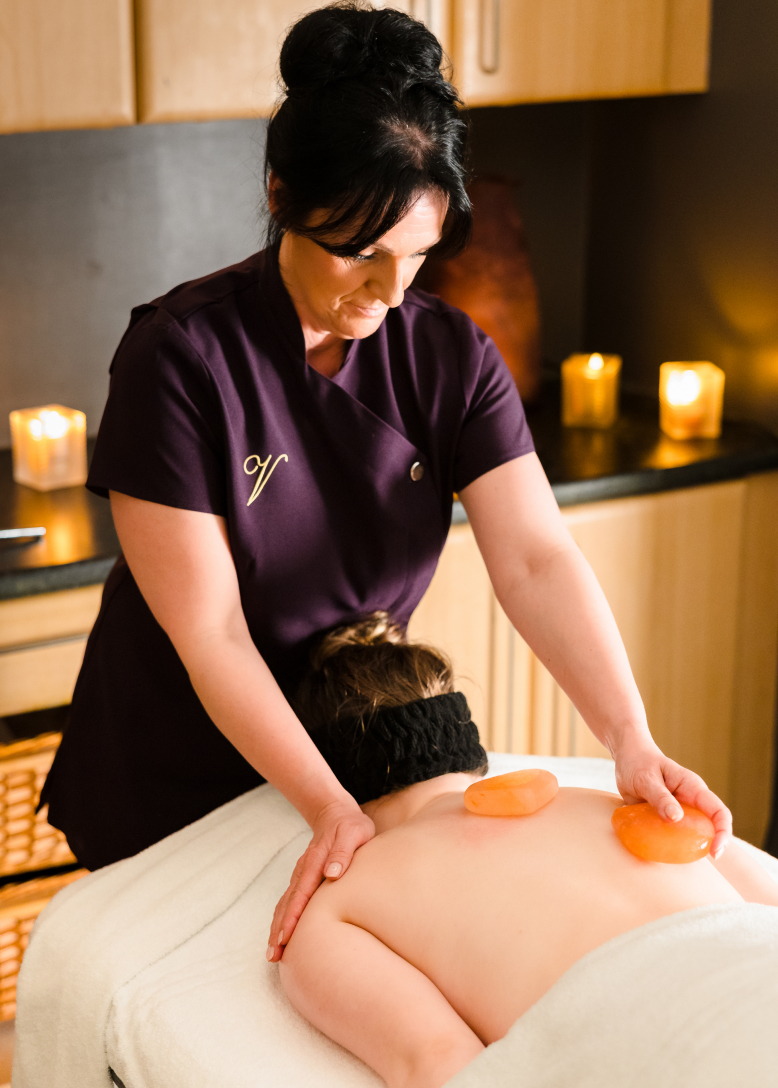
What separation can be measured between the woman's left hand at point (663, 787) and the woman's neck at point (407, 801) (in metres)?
0.18

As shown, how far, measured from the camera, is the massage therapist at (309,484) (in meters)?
1.10

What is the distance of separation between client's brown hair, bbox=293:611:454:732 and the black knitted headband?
16 mm

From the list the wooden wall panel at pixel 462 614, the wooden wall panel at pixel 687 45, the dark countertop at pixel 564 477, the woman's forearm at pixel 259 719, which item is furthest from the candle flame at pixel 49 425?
the wooden wall panel at pixel 687 45

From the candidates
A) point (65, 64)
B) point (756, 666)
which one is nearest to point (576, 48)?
point (65, 64)

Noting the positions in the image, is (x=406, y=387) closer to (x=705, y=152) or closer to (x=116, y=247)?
(x=116, y=247)

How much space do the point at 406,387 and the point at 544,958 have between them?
69 cm

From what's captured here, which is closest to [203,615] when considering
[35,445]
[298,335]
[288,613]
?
[288,613]

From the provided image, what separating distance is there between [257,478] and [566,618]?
0.38m

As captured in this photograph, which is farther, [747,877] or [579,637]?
[579,637]

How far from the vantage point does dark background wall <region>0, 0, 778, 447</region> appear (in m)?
2.18

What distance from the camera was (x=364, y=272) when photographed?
1167 mm

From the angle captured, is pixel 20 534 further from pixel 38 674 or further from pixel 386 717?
pixel 386 717

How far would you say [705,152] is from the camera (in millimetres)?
2320

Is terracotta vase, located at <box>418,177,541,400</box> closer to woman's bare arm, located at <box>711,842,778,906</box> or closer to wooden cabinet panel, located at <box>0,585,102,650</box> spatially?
wooden cabinet panel, located at <box>0,585,102,650</box>
